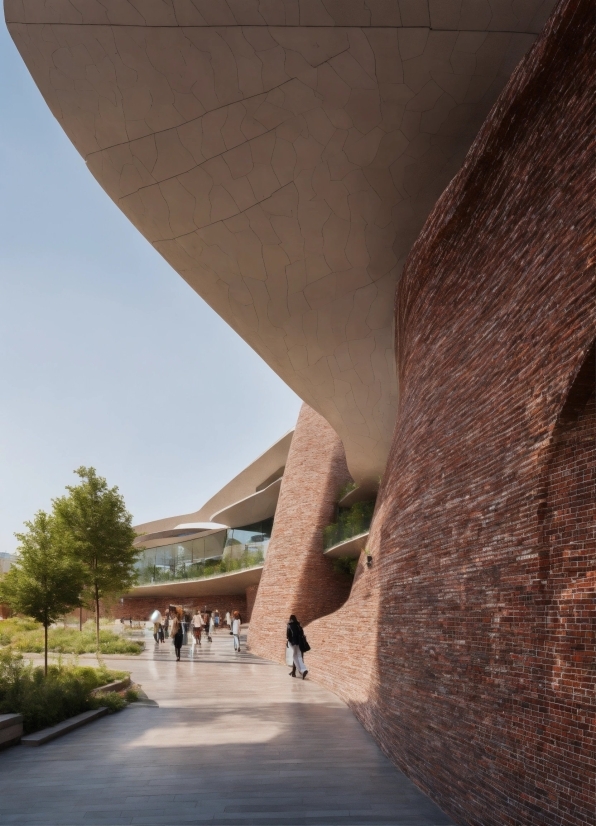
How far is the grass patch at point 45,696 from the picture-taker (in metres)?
9.89

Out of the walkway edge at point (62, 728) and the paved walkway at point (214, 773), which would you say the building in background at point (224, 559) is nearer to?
the walkway edge at point (62, 728)

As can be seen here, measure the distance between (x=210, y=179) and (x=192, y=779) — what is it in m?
7.39

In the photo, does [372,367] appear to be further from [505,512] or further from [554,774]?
[554,774]

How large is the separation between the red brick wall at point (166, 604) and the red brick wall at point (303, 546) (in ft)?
50.3

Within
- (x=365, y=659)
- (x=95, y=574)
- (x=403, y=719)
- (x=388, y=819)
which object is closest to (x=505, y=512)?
(x=388, y=819)

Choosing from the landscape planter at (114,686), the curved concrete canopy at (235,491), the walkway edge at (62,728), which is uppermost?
the curved concrete canopy at (235,491)

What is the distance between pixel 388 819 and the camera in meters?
5.88

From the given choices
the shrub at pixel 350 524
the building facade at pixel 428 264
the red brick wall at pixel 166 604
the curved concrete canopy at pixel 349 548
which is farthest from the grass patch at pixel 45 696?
the red brick wall at pixel 166 604

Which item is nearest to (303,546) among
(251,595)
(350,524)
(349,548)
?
(349,548)

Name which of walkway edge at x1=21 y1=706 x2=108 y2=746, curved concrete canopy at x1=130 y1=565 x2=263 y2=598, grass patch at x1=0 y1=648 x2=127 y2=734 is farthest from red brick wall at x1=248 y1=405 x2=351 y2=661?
walkway edge at x1=21 y1=706 x2=108 y2=746

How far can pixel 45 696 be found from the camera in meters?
10.4

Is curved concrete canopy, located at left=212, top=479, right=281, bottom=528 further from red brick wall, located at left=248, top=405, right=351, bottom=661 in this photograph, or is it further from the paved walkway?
the paved walkway

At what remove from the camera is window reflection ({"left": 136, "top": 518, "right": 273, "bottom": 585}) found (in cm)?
3935

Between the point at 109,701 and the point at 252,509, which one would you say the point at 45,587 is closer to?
the point at 109,701
